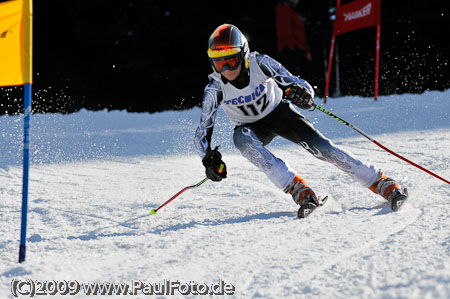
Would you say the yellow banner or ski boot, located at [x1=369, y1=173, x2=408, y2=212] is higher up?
the yellow banner

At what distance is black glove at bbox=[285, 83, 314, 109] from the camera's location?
11.4 feet

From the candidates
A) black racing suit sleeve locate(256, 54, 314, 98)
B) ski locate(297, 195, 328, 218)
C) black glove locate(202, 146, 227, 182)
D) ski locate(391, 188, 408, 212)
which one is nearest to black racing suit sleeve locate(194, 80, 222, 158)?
black glove locate(202, 146, 227, 182)

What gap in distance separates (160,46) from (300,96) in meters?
9.29

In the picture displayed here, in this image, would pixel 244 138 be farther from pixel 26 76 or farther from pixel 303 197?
pixel 26 76

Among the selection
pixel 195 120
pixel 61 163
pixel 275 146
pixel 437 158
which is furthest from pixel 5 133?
pixel 437 158

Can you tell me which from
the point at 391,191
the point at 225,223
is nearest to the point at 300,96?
the point at 391,191

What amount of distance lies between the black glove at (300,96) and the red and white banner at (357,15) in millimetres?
5514

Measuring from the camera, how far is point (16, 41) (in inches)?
103

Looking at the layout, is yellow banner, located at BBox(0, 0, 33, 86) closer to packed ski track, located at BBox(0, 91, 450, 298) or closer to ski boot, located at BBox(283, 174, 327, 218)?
packed ski track, located at BBox(0, 91, 450, 298)

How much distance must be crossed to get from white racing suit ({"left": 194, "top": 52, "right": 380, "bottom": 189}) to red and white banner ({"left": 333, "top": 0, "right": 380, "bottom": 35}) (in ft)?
17.5

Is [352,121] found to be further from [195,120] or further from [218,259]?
[218,259]

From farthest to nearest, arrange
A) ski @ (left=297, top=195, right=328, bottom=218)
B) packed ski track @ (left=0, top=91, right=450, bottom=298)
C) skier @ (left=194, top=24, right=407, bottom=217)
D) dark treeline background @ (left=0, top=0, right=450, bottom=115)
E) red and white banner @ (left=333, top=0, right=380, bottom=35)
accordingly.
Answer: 1. dark treeline background @ (left=0, top=0, right=450, bottom=115)
2. red and white banner @ (left=333, top=0, right=380, bottom=35)
3. skier @ (left=194, top=24, right=407, bottom=217)
4. ski @ (left=297, top=195, right=328, bottom=218)
5. packed ski track @ (left=0, top=91, right=450, bottom=298)

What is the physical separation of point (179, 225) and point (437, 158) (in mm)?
2897

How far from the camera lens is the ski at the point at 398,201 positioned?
3.30 metres
